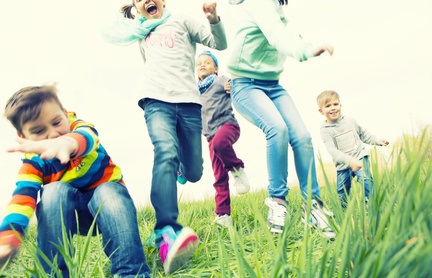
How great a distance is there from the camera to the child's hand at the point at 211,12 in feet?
7.45

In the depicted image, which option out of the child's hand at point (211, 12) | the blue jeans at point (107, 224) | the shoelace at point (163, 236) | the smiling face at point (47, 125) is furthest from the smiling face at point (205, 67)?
the blue jeans at point (107, 224)

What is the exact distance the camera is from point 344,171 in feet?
12.2

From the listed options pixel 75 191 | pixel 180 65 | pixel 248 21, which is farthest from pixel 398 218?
pixel 248 21

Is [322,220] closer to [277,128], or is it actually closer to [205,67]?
[277,128]

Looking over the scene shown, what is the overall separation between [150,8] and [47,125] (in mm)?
1137

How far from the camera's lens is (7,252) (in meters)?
1.47

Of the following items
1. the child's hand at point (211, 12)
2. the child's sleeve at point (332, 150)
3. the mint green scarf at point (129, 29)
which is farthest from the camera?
the child's sleeve at point (332, 150)

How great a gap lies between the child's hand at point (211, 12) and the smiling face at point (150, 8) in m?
0.36

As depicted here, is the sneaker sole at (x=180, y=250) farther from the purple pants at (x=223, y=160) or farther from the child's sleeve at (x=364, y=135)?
the child's sleeve at (x=364, y=135)

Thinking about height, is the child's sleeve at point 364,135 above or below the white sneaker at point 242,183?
above

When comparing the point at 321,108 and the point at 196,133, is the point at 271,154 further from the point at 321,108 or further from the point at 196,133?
the point at 321,108

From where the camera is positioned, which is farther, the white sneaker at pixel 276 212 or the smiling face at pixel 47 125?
the white sneaker at pixel 276 212

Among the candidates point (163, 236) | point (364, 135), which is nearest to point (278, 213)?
point (163, 236)

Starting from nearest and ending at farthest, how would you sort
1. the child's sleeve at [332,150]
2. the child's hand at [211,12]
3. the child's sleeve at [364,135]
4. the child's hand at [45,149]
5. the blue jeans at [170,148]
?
the child's hand at [45,149]
the blue jeans at [170,148]
the child's hand at [211,12]
the child's sleeve at [332,150]
the child's sleeve at [364,135]
